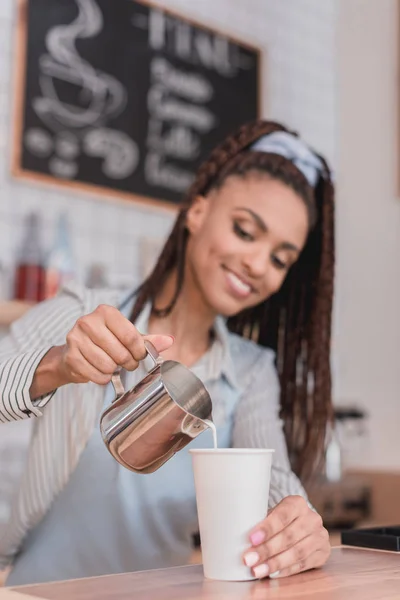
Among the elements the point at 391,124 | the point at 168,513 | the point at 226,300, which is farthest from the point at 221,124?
the point at 168,513

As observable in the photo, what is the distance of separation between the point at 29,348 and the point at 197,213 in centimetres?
42

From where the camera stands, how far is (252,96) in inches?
113

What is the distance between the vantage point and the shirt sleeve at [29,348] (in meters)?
1.06

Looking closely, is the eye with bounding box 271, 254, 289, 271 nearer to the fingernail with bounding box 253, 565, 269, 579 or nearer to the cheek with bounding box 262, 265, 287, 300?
the cheek with bounding box 262, 265, 287, 300

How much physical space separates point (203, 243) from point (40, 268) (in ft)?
2.56

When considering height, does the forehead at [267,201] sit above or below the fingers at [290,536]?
above

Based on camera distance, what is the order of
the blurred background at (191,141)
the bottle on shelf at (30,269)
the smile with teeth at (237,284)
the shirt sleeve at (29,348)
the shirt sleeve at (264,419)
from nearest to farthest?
the shirt sleeve at (29,348), the shirt sleeve at (264,419), the smile with teeth at (237,284), the bottle on shelf at (30,269), the blurred background at (191,141)

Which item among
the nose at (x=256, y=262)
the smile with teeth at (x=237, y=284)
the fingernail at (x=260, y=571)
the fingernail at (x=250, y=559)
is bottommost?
the fingernail at (x=260, y=571)

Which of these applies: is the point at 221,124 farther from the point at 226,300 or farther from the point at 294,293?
the point at 226,300

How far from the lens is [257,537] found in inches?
35.8

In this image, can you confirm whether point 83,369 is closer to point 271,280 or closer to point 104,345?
point 104,345

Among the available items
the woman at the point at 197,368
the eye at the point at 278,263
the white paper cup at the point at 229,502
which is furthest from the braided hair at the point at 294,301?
the white paper cup at the point at 229,502

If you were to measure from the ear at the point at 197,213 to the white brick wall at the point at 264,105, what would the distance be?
30.2 inches

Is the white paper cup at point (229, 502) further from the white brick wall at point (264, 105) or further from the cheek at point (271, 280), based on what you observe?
the white brick wall at point (264, 105)
